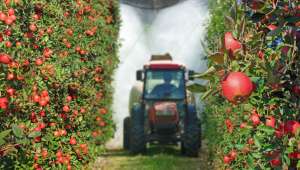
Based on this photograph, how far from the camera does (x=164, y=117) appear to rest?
13156 millimetres

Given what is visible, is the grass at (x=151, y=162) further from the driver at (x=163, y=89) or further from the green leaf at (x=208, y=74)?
the green leaf at (x=208, y=74)

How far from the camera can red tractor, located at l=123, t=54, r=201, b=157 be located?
1287 centimetres

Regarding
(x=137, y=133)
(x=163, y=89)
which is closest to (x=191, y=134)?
(x=137, y=133)

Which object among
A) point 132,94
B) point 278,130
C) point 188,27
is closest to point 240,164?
point 278,130

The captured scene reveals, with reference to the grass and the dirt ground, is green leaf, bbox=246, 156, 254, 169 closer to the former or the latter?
the dirt ground

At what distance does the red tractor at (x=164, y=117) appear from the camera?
42.2 feet

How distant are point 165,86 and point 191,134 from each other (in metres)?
1.25

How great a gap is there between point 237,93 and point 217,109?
7.48 m

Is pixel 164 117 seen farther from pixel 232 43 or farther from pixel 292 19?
pixel 232 43

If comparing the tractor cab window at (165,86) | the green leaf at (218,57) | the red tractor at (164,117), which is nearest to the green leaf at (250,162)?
the green leaf at (218,57)

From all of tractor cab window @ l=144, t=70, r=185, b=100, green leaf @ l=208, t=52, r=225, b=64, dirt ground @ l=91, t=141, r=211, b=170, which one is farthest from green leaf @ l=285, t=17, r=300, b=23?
tractor cab window @ l=144, t=70, r=185, b=100

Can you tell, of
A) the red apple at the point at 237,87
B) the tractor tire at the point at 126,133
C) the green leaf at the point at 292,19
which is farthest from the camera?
the tractor tire at the point at 126,133

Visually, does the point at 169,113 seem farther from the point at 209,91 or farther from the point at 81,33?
the point at 209,91

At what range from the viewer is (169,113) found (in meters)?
13.2
